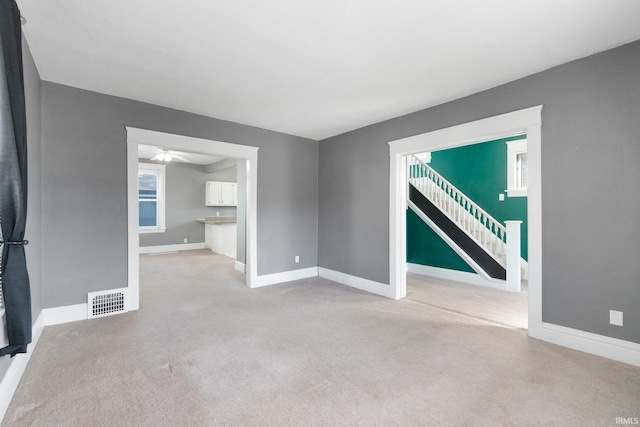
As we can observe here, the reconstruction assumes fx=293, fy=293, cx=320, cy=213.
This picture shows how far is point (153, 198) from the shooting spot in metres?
8.16

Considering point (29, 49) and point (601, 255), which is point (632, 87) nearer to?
point (601, 255)

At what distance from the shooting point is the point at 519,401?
1852mm

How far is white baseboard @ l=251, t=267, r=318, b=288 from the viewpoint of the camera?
15.3 feet

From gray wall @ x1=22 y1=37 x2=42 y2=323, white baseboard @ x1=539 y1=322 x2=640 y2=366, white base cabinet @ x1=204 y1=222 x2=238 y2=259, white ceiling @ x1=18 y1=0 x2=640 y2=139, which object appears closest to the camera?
white ceiling @ x1=18 y1=0 x2=640 y2=139

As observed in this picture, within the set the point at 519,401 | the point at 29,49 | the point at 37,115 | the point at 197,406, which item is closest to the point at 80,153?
the point at 37,115

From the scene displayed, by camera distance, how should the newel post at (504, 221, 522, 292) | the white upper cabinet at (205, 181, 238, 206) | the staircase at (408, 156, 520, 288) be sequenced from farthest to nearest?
the white upper cabinet at (205, 181, 238, 206) < the staircase at (408, 156, 520, 288) < the newel post at (504, 221, 522, 292)

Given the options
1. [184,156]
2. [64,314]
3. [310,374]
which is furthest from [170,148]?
[184,156]

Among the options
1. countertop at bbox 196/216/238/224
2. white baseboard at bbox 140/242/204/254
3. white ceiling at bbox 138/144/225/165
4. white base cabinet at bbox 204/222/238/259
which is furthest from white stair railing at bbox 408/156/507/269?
white baseboard at bbox 140/242/204/254

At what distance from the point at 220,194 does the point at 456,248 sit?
663cm

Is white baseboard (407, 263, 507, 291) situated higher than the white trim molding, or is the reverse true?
the white trim molding

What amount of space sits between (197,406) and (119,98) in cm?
339

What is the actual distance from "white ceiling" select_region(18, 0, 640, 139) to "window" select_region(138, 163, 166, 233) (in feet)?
17.2

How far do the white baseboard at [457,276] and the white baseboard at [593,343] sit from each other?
79.7 inches

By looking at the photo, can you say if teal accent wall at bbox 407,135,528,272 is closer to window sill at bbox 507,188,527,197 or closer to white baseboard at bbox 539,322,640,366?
window sill at bbox 507,188,527,197
